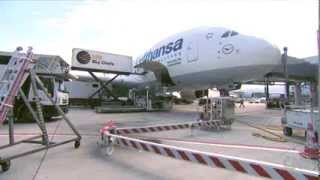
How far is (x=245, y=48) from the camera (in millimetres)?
15406

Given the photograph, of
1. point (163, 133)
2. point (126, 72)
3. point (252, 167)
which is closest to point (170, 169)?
point (252, 167)

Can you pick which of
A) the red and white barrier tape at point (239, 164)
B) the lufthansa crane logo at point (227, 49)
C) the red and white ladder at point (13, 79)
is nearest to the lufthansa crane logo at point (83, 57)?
the lufthansa crane logo at point (227, 49)

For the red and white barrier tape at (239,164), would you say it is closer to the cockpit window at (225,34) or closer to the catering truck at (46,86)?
the catering truck at (46,86)

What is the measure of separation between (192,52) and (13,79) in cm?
1263

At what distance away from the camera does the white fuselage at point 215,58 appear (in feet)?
50.6

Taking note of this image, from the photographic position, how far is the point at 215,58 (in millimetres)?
16469

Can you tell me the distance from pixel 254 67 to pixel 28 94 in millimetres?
10819

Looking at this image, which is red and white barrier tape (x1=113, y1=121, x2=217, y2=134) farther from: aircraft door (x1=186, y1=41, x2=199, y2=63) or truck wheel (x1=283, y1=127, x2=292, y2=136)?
aircraft door (x1=186, y1=41, x2=199, y2=63)

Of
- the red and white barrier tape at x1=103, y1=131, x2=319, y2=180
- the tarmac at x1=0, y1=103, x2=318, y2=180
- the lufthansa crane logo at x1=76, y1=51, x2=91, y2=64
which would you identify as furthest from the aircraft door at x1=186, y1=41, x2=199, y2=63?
the red and white barrier tape at x1=103, y1=131, x2=319, y2=180

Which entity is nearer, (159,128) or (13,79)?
(13,79)

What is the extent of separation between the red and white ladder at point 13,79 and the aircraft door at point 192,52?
38.7ft

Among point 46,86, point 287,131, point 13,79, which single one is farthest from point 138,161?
point 46,86

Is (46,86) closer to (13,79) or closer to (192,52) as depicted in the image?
(192,52)

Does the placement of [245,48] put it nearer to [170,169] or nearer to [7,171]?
[170,169]
